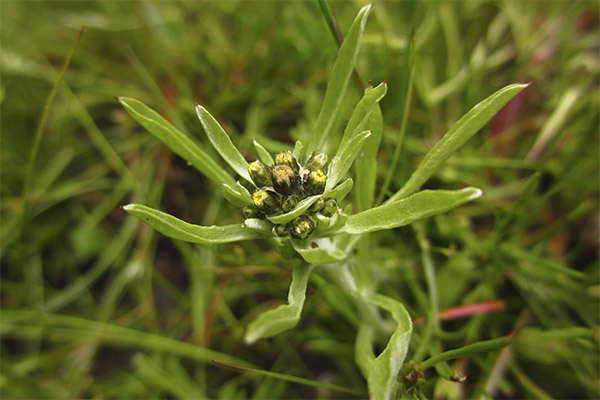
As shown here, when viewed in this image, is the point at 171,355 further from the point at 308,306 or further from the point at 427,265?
the point at 427,265

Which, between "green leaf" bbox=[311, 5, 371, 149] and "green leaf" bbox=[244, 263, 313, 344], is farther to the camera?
"green leaf" bbox=[311, 5, 371, 149]

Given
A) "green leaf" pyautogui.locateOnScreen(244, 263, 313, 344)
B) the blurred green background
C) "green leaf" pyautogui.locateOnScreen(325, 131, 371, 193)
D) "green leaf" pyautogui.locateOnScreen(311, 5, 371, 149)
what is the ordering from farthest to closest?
the blurred green background < "green leaf" pyautogui.locateOnScreen(311, 5, 371, 149) < "green leaf" pyautogui.locateOnScreen(325, 131, 371, 193) < "green leaf" pyautogui.locateOnScreen(244, 263, 313, 344)

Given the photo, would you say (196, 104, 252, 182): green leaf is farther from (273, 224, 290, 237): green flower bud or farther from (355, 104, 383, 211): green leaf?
(355, 104, 383, 211): green leaf

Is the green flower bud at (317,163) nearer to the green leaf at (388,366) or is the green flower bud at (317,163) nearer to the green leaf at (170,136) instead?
the green leaf at (170,136)

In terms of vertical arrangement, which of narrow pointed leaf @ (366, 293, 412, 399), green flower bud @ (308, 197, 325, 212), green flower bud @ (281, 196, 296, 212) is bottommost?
narrow pointed leaf @ (366, 293, 412, 399)

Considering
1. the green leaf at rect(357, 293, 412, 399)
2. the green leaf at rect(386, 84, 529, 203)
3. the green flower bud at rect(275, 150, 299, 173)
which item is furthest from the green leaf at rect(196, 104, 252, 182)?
the green leaf at rect(357, 293, 412, 399)

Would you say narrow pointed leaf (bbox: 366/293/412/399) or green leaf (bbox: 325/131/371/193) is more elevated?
green leaf (bbox: 325/131/371/193)

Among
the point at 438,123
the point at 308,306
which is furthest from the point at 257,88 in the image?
the point at 308,306

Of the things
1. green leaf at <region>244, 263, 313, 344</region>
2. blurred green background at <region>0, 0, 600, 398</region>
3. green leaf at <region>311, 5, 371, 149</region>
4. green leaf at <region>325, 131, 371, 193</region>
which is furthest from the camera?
blurred green background at <region>0, 0, 600, 398</region>
